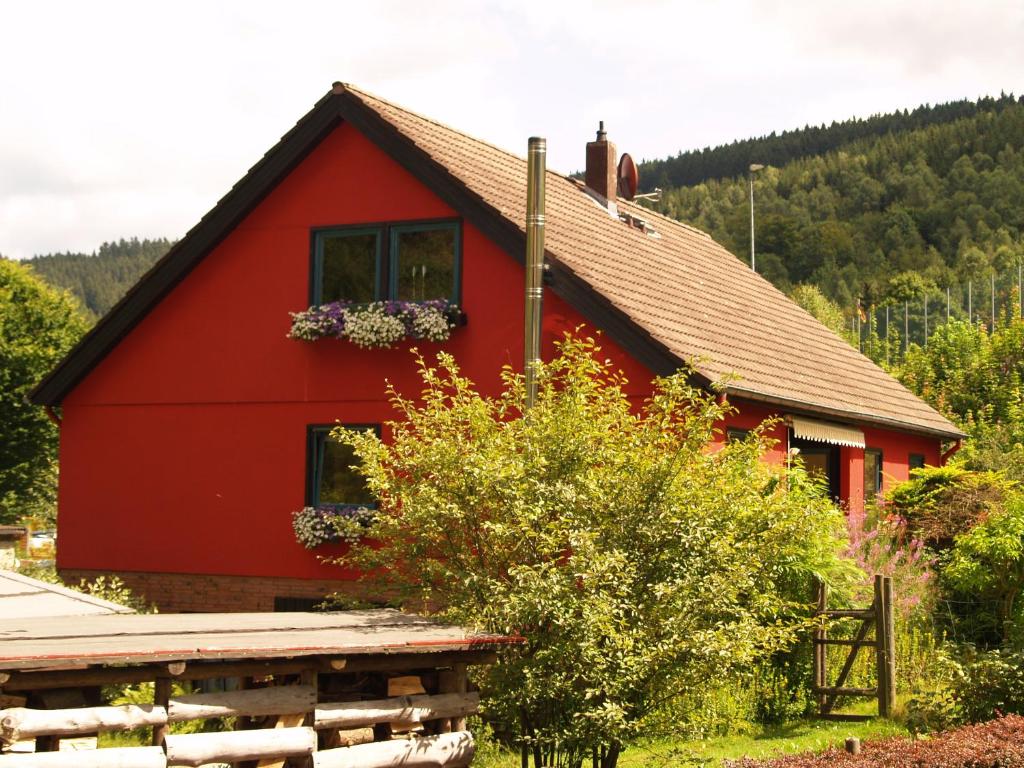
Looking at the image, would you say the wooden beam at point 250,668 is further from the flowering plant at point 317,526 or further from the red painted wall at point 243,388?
the red painted wall at point 243,388

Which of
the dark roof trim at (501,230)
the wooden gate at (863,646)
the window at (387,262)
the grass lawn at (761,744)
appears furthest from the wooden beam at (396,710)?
the window at (387,262)

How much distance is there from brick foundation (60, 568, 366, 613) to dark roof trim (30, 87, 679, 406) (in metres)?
3.19

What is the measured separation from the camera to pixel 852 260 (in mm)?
93562

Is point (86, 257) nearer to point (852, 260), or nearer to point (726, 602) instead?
point (852, 260)

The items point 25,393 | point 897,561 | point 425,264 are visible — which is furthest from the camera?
point 25,393

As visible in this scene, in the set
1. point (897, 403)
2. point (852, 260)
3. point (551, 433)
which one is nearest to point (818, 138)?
point (852, 260)

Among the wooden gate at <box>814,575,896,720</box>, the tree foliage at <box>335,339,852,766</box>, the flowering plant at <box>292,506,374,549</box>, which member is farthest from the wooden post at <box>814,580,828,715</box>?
the flowering plant at <box>292,506,374,549</box>

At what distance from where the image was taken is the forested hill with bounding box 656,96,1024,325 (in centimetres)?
8806

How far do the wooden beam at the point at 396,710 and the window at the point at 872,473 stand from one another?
44.1 feet

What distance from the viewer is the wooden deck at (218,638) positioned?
792cm

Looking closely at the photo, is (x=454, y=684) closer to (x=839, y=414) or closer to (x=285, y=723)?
(x=285, y=723)

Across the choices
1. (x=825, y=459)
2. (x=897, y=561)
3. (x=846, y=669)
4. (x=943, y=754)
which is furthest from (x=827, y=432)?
(x=943, y=754)

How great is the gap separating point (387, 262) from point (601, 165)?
21.7 feet

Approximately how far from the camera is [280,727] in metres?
9.12
